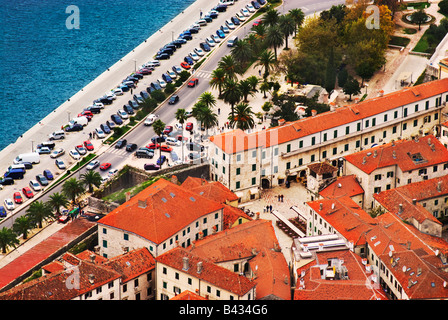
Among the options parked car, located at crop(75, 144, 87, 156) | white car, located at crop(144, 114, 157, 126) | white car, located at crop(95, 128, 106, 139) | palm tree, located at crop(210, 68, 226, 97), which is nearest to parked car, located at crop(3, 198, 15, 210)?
parked car, located at crop(75, 144, 87, 156)

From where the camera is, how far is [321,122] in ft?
334

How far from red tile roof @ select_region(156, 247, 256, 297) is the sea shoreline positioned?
60.8m

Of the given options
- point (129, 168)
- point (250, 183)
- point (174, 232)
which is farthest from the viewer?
point (129, 168)

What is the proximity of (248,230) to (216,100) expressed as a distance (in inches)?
1938

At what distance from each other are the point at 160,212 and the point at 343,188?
78.4ft

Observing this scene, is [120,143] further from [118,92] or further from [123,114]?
[118,92]

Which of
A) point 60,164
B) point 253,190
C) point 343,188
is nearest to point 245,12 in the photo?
point 60,164

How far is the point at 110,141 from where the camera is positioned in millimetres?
119750

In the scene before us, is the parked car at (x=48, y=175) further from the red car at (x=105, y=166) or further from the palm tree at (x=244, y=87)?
the palm tree at (x=244, y=87)

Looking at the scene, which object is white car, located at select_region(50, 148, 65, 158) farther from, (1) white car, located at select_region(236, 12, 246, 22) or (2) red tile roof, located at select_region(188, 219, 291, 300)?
(1) white car, located at select_region(236, 12, 246, 22)

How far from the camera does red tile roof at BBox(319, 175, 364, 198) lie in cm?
9056

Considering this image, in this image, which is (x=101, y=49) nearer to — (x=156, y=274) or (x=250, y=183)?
(x=250, y=183)

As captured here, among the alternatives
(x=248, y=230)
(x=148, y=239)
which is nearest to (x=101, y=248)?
(x=148, y=239)
